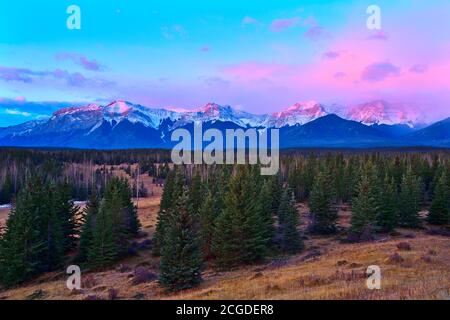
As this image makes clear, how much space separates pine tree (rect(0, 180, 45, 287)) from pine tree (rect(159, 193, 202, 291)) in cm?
2362

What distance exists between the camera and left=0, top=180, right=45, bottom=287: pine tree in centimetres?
4781

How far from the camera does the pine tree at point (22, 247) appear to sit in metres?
47.8

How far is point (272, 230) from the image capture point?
54750mm

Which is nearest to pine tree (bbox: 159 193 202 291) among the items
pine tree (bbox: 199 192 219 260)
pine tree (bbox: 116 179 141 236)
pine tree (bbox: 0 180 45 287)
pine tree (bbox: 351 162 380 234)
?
pine tree (bbox: 199 192 219 260)

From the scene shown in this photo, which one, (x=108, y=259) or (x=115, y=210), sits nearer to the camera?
(x=108, y=259)

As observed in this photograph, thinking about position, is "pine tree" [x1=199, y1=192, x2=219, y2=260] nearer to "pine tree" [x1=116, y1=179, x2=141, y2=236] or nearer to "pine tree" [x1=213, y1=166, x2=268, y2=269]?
"pine tree" [x1=213, y1=166, x2=268, y2=269]

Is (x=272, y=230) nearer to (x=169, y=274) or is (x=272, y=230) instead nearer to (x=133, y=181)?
(x=169, y=274)

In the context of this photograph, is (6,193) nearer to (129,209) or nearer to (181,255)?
(129,209)

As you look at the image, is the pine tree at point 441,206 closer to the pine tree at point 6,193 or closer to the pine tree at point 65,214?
the pine tree at point 65,214

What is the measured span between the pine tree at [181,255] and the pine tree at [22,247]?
23.6 meters

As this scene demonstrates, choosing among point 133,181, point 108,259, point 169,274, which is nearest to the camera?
point 169,274

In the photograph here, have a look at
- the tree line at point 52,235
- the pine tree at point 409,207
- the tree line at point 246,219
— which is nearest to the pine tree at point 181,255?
the tree line at point 246,219

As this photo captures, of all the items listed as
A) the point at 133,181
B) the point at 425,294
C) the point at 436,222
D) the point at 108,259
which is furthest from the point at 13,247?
the point at 133,181
